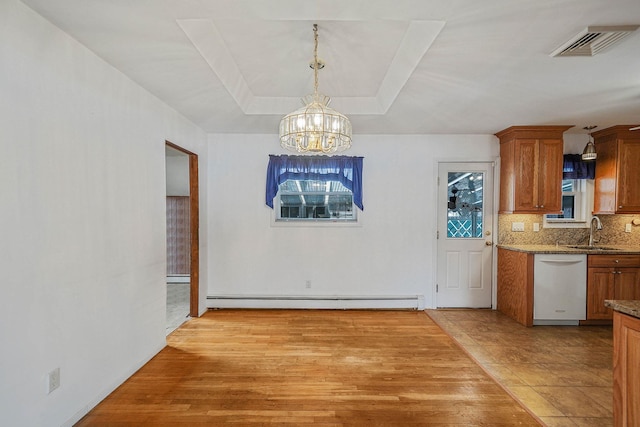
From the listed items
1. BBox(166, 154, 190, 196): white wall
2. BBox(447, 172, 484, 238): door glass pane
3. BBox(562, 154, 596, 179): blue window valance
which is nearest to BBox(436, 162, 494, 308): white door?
BBox(447, 172, 484, 238): door glass pane

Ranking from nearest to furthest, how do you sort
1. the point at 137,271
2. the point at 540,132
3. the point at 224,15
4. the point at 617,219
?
the point at 224,15 < the point at 137,271 < the point at 540,132 < the point at 617,219

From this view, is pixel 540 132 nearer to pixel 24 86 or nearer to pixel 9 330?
pixel 24 86

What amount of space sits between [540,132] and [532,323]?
2356mm

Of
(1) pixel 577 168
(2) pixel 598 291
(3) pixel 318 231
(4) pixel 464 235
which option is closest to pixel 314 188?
(3) pixel 318 231

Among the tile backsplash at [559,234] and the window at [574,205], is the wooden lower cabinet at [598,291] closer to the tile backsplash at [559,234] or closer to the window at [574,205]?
the tile backsplash at [559,234]

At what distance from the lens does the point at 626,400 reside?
1.46m

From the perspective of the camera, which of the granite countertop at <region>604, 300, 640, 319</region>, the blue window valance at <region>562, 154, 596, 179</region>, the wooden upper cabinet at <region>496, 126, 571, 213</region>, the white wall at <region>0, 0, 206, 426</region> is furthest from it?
the blue window valance at <region>562, 154, 596, 179</region>

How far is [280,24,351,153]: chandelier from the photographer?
6.22ft

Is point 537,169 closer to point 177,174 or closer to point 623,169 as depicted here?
point 623,169

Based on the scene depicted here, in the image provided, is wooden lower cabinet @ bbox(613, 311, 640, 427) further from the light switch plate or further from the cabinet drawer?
the light switch plate

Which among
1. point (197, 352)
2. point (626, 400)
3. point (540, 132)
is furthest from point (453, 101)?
point (197, 352)

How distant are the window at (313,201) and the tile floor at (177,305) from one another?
1.78 m

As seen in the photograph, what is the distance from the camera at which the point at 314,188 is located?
4.16 metres

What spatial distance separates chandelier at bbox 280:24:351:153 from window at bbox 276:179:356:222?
2.07 m
